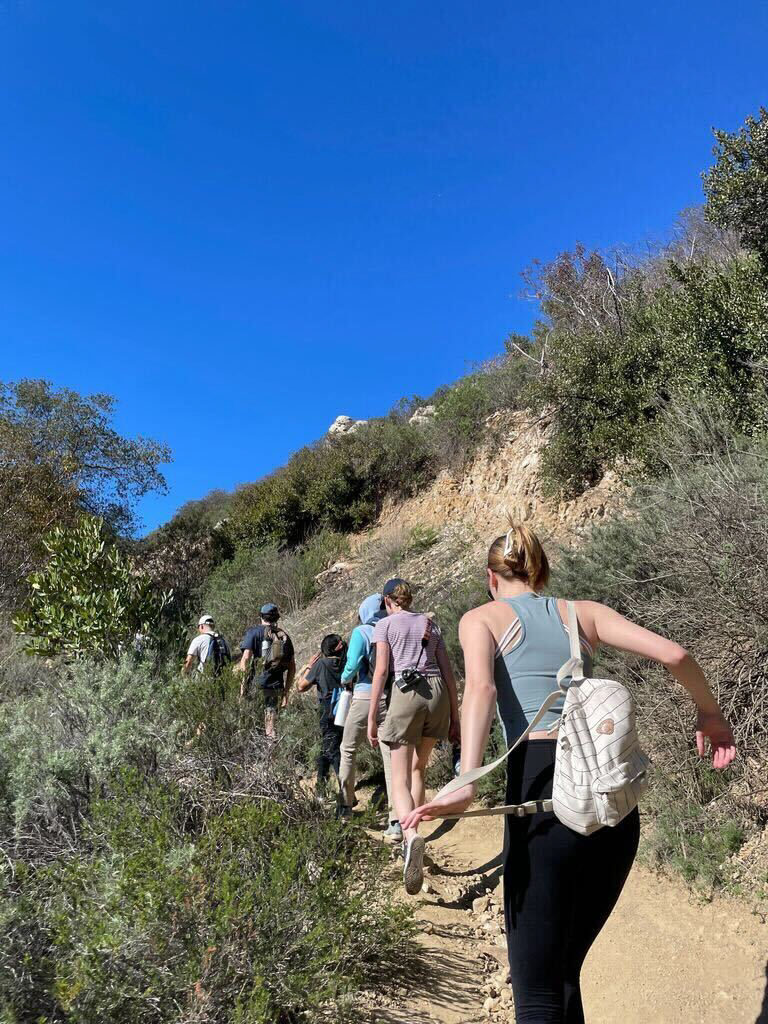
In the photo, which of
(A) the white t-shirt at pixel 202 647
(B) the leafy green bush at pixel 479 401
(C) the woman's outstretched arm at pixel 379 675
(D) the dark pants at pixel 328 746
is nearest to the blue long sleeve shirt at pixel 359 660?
(D) the dark pants at pixel 328 746

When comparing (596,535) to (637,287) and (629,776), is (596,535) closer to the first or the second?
(629,776)

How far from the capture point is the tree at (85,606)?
27.1 ft

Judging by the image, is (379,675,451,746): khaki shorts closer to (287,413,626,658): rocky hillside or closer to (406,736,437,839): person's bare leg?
(406,736,437,839): person's bare leg

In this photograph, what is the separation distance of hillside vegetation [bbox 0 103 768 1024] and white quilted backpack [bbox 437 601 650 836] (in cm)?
109

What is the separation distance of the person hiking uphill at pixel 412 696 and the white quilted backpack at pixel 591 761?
2.11m

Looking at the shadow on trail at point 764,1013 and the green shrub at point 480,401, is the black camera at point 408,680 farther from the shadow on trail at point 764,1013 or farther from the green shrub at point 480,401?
the green shrub at point 480,401

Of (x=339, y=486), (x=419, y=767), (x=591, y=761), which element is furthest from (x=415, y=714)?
(x=339, y=486)

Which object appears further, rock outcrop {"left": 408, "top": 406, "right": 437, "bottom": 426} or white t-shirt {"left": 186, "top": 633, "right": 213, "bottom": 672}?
rock outcrop {"left": 408, "top": 406, "right": 437, "bottom": 426}

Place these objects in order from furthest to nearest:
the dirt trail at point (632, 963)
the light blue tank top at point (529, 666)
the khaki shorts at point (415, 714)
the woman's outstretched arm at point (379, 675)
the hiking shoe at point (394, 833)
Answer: the hiking shoe at point (394, 833), the woman's outstretched arm at point (379, 675), the khaki shorts at point (415, 714), the dirt trail at point (632, 963), the light blue tank top at point (529, 666)

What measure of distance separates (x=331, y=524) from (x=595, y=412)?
8621mm

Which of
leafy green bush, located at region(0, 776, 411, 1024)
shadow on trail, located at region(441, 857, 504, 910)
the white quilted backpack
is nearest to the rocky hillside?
shadow on trail, located at region(441, 857, 504, 910)

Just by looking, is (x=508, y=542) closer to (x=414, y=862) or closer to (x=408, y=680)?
(x=414, y=862)

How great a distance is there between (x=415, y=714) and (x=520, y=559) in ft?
6.71

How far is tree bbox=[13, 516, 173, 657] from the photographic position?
827 centimetres
